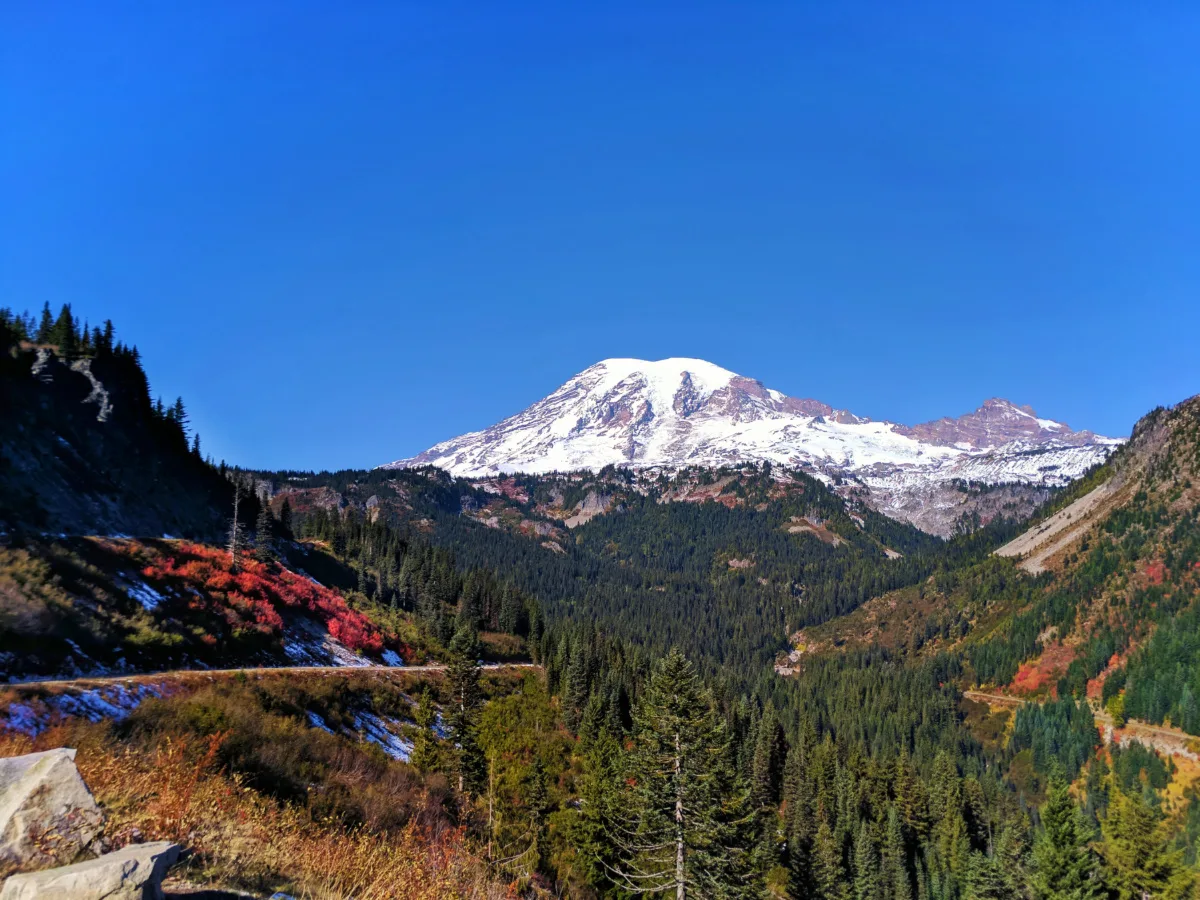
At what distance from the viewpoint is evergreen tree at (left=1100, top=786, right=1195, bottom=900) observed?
63.4 metres

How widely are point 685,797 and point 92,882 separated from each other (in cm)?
2674

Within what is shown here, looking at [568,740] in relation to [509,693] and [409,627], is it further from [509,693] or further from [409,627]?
[409,627]

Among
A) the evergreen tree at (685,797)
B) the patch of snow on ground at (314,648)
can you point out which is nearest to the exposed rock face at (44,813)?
the evergreen tree at (685,797)

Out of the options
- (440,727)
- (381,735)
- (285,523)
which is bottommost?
(440,727)

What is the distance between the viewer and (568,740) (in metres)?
79.1

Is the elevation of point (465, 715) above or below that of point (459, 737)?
above

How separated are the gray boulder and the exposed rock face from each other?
4.02ft

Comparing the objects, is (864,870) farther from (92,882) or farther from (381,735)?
(92,882)

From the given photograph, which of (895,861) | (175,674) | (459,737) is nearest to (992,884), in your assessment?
(895,861)

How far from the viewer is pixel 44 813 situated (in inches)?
323

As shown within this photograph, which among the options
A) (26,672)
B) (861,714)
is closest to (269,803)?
(26,672)

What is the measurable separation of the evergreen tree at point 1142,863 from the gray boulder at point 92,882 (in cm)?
8771

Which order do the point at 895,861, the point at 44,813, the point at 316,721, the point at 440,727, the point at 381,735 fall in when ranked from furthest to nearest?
1. the point at 895,861
2. the point at 440,727
3. the point at 381,735
4. the point at 316,721
5. the point at 44,813

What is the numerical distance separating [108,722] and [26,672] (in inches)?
836
